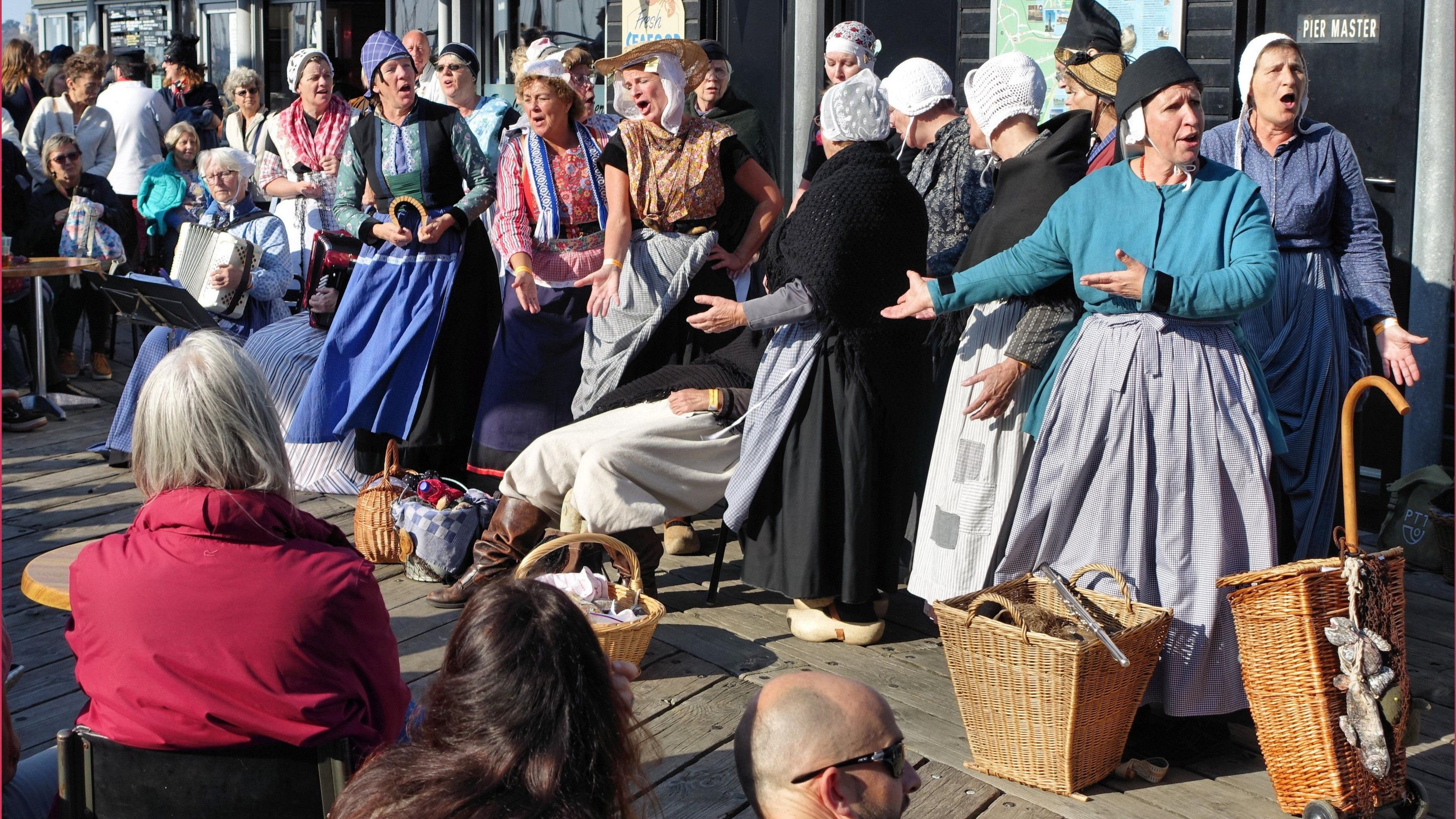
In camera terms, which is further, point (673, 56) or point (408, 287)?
point (408, 287)

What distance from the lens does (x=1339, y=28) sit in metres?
5.23

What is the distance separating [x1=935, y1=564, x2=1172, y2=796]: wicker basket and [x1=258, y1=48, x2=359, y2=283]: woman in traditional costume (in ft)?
16.2

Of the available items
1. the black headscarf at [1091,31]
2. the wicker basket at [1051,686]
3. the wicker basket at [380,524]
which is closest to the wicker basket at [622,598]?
the wicker basket at [1051,686]

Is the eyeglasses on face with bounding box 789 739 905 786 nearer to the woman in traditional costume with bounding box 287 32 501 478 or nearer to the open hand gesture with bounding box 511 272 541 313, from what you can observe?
the open hand gesture with bounding box 511 272 541 313

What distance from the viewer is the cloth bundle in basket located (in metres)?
4.73

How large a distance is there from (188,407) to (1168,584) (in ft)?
7.45

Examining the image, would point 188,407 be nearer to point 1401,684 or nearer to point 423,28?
point 1401,684

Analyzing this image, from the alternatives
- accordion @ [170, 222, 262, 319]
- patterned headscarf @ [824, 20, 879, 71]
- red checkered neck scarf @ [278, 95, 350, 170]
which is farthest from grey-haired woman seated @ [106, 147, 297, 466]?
patterned headscarf @ [824, 20, 879, 71]

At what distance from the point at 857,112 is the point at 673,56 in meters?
1.11

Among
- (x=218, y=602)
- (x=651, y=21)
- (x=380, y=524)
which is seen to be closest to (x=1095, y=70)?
(x=380, y=524)

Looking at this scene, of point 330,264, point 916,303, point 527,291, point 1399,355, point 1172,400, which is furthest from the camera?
point 330,264

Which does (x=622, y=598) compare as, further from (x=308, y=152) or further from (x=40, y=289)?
(x=40, y=289)

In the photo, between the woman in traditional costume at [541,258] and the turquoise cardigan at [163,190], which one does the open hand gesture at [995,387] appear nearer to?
the woman in traditional costume at [541,258]

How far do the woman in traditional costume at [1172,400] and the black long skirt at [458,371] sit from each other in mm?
2955
